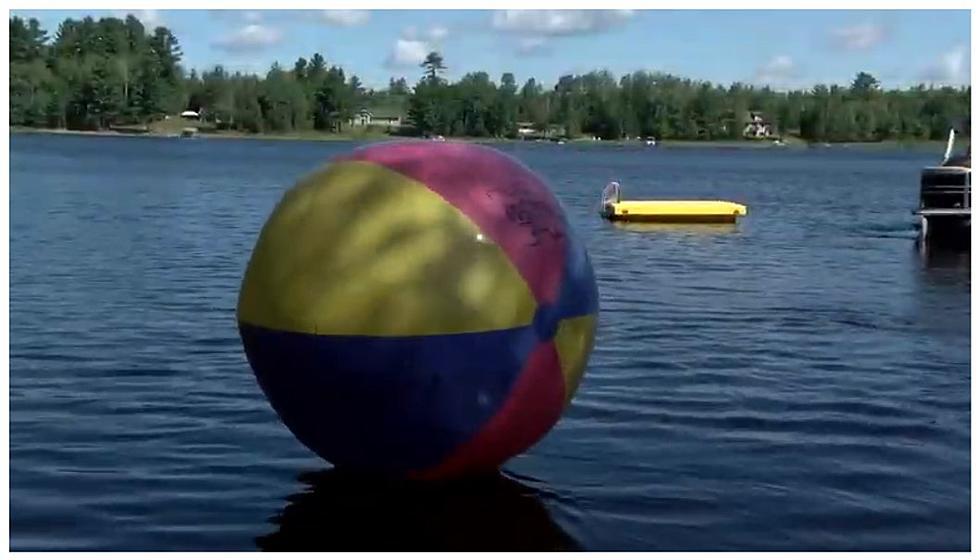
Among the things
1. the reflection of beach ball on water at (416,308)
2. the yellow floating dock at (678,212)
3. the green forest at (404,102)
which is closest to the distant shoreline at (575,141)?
the green forest at (404,102)

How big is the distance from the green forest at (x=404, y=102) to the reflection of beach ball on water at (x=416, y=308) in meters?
123

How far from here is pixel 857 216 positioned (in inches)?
1587

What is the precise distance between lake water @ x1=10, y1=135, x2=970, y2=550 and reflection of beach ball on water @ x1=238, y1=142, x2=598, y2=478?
1.75ft

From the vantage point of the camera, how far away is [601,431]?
1020 centimetres

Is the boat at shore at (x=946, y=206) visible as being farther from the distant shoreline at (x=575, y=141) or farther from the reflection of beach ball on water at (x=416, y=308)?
the distant shoreline at (x=575, y=141)

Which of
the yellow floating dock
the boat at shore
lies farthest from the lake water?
the yellow floating dock

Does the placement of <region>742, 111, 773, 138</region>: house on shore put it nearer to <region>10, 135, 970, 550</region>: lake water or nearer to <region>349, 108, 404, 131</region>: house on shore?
<region>349, 108, 404, 131</region>: house on shore

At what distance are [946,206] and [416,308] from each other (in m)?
23.3

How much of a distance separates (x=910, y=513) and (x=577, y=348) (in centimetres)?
213

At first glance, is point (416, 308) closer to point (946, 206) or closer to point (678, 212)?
point (946, 206)

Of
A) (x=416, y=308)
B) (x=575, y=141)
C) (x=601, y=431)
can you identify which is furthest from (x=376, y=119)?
(x=416, y=308)

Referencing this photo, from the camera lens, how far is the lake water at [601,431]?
7.95 metres
